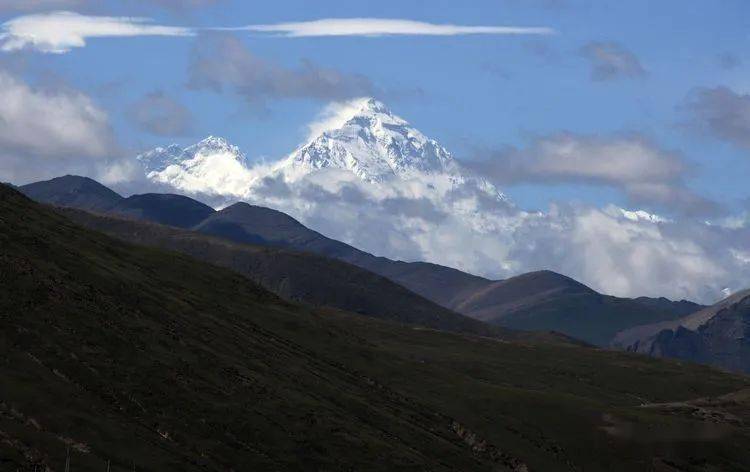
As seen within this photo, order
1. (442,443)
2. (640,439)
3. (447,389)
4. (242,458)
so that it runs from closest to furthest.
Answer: (242,458) < (442,443) < (640,439) < (447,389)

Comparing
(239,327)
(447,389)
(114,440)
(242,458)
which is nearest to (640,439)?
(447,389)

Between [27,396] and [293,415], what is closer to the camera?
[27,396]

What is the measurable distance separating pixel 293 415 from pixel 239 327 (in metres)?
52.2

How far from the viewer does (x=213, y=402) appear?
4660 inches

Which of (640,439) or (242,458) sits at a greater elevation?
(640,439)

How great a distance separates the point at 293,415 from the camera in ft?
418

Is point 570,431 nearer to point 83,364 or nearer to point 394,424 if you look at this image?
point 394,424

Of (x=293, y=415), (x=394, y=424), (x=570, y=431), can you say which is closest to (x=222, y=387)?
(x=293, y=415)

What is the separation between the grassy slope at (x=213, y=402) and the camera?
316ft

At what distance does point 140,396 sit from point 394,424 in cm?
4481

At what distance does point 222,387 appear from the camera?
126 meters

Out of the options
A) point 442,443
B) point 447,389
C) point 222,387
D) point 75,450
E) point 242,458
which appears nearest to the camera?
point 75,450

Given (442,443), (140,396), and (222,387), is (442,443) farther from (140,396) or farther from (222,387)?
(140,396)

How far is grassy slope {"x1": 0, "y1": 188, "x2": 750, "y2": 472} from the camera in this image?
9644cm
